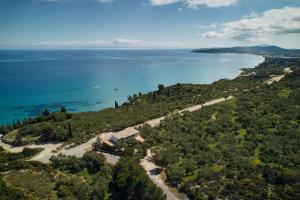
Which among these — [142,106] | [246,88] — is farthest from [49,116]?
[246,88]

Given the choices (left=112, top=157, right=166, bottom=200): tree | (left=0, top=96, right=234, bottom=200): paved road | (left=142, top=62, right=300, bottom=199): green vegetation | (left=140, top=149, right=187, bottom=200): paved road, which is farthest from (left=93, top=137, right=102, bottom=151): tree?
(left=112, top=157, right=166, bottom=200): tree

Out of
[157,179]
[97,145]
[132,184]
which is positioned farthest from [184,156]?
[97,145]

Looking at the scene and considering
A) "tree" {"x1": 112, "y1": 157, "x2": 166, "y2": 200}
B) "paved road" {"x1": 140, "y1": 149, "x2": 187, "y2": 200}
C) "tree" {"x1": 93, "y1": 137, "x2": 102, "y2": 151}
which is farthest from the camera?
"tree" {"x1": 93, "y1": 137, "x2": 102, "y2": 151}

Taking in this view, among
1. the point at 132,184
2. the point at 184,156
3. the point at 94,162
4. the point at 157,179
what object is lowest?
the point at 157,179

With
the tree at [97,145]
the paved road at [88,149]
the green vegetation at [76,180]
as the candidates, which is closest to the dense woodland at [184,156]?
the green vegetation at [76,180]

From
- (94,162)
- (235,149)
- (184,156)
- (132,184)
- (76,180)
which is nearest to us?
(132,184)

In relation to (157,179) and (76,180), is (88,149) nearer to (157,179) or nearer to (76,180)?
(76,180)

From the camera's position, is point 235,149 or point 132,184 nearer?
point 132,184

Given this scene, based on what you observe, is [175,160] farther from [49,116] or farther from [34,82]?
[34,82]

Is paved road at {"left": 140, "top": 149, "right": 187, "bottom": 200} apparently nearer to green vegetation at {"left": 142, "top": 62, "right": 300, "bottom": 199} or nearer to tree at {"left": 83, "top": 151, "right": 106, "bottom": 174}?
green vegetation at {"left": 142, "top": 62, "right": 300, "bottom": 199}

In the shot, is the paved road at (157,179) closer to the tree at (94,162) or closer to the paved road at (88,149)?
the paved road at (88,149)

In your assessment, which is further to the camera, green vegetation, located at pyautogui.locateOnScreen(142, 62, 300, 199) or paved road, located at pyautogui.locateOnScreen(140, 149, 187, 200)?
green vegetation, located at pyautogui.locateOnScreen(142, 62, 300, 199)
